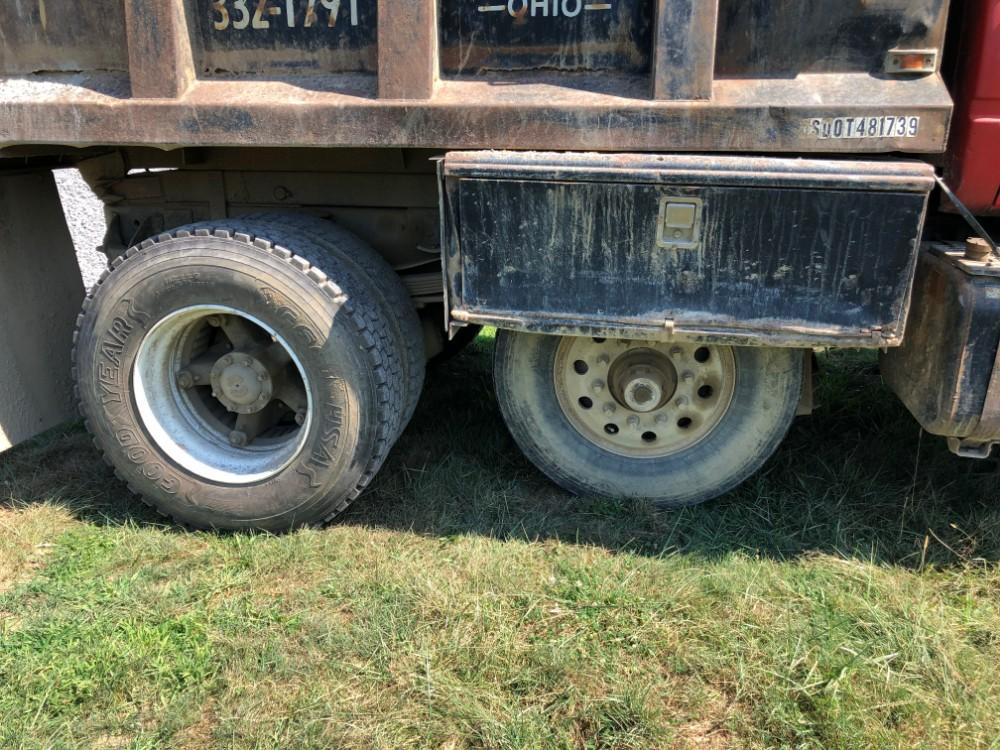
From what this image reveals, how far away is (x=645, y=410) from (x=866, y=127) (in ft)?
4.16

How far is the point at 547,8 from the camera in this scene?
2.62m

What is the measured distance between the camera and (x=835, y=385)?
435 centimetres

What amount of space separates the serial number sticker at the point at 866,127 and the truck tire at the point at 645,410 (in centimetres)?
86

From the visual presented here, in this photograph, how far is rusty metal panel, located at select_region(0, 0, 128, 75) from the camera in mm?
2840

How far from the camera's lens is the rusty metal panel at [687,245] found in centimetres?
244

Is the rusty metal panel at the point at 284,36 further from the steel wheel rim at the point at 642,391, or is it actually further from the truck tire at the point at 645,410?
the steel wheel rim at the point at 642,391

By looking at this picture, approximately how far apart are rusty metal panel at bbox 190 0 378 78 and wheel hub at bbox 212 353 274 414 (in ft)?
3.43

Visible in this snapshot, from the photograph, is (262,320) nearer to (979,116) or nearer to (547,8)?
(547,8)

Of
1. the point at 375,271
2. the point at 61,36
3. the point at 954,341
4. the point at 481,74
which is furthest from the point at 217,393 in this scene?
the point at 954,341

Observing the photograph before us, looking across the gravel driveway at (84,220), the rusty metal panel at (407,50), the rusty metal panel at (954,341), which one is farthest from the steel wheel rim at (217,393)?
A: the gravel driveway at (84,220)

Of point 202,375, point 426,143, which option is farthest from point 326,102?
point 202,375

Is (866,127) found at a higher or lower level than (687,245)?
higher

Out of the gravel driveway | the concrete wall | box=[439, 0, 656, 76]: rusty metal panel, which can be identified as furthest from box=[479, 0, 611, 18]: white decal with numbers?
the gravel driveway

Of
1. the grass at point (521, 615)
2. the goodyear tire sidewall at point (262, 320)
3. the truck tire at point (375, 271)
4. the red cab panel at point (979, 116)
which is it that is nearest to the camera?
the grass at point (521, 615)
